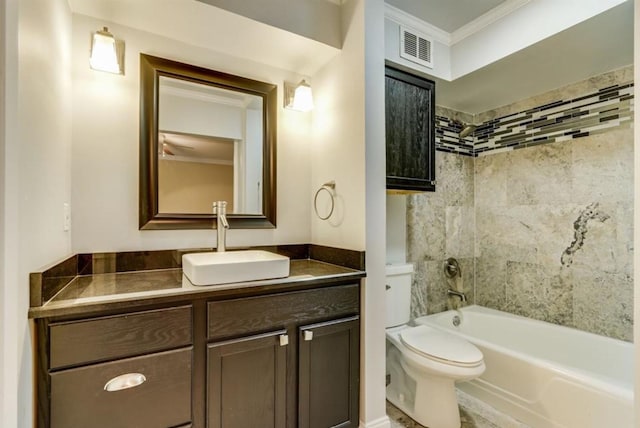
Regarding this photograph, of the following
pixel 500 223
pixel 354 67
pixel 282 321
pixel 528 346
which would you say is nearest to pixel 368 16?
pixel 354 67

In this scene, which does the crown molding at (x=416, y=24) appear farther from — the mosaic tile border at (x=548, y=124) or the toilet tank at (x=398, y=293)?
the toilet tank at (x=398, y=293)

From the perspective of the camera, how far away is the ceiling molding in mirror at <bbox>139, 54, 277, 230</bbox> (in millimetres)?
1601

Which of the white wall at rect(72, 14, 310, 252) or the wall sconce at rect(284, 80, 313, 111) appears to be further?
the wall sconce at rect(284, 80, 313, 111)

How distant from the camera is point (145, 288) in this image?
3.98 feet

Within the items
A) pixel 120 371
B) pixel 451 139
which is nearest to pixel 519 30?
pixel 451 139

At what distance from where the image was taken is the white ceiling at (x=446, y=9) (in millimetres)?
1905

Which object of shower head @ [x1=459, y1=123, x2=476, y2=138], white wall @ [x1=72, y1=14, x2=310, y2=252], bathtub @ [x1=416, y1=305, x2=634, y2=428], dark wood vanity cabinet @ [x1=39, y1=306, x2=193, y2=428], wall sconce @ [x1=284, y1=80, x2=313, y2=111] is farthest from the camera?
shower head @ [x1=459, y1=123, x2=476, y2=138]

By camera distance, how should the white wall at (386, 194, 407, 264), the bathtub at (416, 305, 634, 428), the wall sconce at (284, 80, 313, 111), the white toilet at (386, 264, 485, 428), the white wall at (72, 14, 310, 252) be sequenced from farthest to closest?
the white wall at (386, 194, 407, 264), the wall sconce at (284, 80, 313, 111), the white toilet at (386, 264, 485, 428), the bathtub at (416, 305, 634, 428), the white wall at (72, 14, 310, 252)

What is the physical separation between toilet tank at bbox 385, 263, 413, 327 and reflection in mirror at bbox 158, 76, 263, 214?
1071 millimetres

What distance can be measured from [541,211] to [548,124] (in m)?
0.70

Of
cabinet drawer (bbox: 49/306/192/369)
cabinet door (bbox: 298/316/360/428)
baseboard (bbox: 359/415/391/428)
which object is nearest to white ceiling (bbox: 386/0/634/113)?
cabinet door (bbox: 298/316/360/428)

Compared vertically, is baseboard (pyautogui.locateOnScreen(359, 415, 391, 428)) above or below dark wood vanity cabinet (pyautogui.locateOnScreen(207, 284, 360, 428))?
below

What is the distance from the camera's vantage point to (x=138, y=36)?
1573 millimetres

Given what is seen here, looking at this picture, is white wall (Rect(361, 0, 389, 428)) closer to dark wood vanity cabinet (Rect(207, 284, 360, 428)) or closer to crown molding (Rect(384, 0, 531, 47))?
dark wood vanity cabinet (Rect(207, 284, 360, 428))
